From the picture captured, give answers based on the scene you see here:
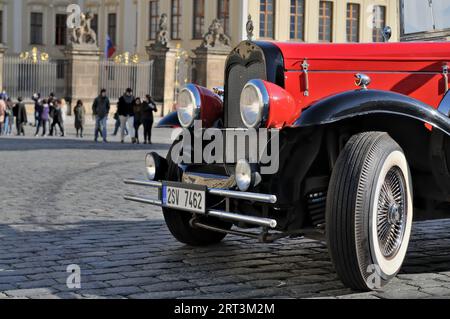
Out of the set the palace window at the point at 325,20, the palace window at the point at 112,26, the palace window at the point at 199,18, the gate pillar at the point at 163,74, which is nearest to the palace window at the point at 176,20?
the palace window at the point at 199,18

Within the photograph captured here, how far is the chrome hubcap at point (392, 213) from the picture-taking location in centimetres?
577

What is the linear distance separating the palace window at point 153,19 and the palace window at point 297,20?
8648mm

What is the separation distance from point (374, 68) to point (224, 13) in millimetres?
→ 42088

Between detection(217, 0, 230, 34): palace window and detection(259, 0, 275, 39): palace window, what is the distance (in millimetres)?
2506

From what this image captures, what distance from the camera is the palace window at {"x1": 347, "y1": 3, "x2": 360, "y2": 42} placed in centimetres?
4850

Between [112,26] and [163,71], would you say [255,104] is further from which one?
[112,26]

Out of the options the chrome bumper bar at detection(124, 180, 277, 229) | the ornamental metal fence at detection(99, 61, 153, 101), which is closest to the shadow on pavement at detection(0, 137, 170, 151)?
the ornamental metal fence at detection(99, 61, 153, 101)

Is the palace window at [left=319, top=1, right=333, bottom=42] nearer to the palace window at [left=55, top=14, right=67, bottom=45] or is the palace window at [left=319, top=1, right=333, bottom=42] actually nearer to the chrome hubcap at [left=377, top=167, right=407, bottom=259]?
the palace window at [left=55, top=14, right=67, bottom=45]

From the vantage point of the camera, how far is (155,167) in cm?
703

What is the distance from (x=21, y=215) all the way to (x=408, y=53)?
444cm

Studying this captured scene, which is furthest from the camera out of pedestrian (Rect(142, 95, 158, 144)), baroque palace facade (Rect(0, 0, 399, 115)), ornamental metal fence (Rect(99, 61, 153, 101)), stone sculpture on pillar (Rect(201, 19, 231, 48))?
stone sculpture on pillar (Rect(201, 19, 231, 48))

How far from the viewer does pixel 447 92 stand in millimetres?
6457

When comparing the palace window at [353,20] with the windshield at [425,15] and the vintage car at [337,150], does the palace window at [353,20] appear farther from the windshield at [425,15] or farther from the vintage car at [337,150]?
the vintage car at [337,150]

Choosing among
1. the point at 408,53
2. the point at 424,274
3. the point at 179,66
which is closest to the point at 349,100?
the point at 408,53
